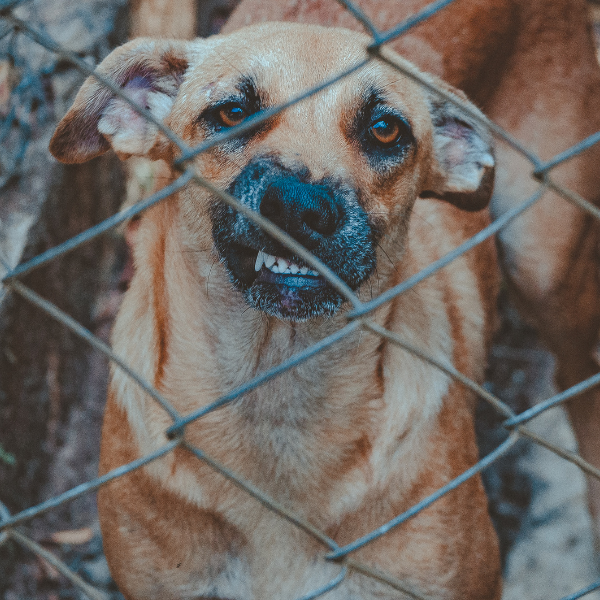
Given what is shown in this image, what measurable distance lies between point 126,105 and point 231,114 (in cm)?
30

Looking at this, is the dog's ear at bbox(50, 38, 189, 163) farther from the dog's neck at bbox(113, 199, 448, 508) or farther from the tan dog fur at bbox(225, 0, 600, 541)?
the tan dog fur at bbox(225, 0, 600, 541)

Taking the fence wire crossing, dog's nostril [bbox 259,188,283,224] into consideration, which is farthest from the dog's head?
the fence wire crossing

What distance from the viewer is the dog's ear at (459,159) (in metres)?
2.40

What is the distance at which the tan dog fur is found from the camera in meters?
2.87

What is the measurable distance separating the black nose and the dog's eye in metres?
0.47

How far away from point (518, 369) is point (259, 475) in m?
2.45

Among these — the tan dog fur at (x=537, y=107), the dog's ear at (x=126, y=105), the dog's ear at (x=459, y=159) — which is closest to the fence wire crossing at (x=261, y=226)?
the dog's ear at (x=126, y=105)

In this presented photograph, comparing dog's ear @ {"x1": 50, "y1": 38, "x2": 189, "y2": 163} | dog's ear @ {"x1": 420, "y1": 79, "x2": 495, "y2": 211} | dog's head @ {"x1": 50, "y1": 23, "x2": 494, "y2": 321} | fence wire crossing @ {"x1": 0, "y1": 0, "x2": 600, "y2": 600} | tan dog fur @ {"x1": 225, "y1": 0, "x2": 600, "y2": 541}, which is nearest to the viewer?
fence wire crossing @ {"x1": 0, "y1": 0, "x2": 600, "y2": 600}

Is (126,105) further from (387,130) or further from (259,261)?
(387,130)

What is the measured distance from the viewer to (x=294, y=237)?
1704 mm

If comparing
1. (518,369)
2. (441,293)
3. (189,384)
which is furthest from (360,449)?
(518,369)

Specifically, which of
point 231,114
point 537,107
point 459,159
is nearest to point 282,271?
point 231,114

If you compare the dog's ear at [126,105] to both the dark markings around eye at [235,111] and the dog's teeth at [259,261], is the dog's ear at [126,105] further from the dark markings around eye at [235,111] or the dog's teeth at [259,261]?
the dog's teeth at [259,261]

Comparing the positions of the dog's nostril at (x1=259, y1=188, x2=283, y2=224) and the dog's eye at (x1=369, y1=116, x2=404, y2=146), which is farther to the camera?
the dog's eye at (x1=369, y1=116, x2=404, y2=146)
